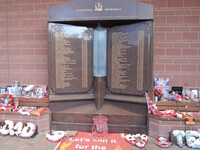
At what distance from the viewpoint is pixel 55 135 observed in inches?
100

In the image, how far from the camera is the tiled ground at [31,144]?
2.29 m

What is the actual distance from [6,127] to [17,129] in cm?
24

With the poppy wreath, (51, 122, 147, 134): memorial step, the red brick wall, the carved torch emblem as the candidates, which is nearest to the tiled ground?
(51, 122, 147, 134): memorial step

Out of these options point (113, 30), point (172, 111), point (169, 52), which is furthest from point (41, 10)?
point (172, 111)

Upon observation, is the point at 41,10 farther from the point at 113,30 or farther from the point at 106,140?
the point at 106,140

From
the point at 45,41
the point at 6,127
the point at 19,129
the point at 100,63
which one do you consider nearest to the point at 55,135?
the point at 19,129

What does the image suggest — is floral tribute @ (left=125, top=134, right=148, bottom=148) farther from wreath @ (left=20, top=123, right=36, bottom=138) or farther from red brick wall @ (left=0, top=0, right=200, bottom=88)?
wreath @ (left=20, top=123, right=36, bottom=138)

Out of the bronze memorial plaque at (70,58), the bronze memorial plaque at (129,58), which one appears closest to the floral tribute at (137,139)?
the bronze memorial plaque at (129,58)

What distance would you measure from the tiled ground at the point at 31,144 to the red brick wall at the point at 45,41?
1435 millimetres

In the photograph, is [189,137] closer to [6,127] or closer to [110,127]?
[110,127]

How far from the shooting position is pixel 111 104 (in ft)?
10.0

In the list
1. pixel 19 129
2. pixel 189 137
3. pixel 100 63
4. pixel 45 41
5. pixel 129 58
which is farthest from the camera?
pixel 45 41

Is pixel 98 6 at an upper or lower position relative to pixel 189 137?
upper

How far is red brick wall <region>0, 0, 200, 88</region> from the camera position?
3.27 metres
